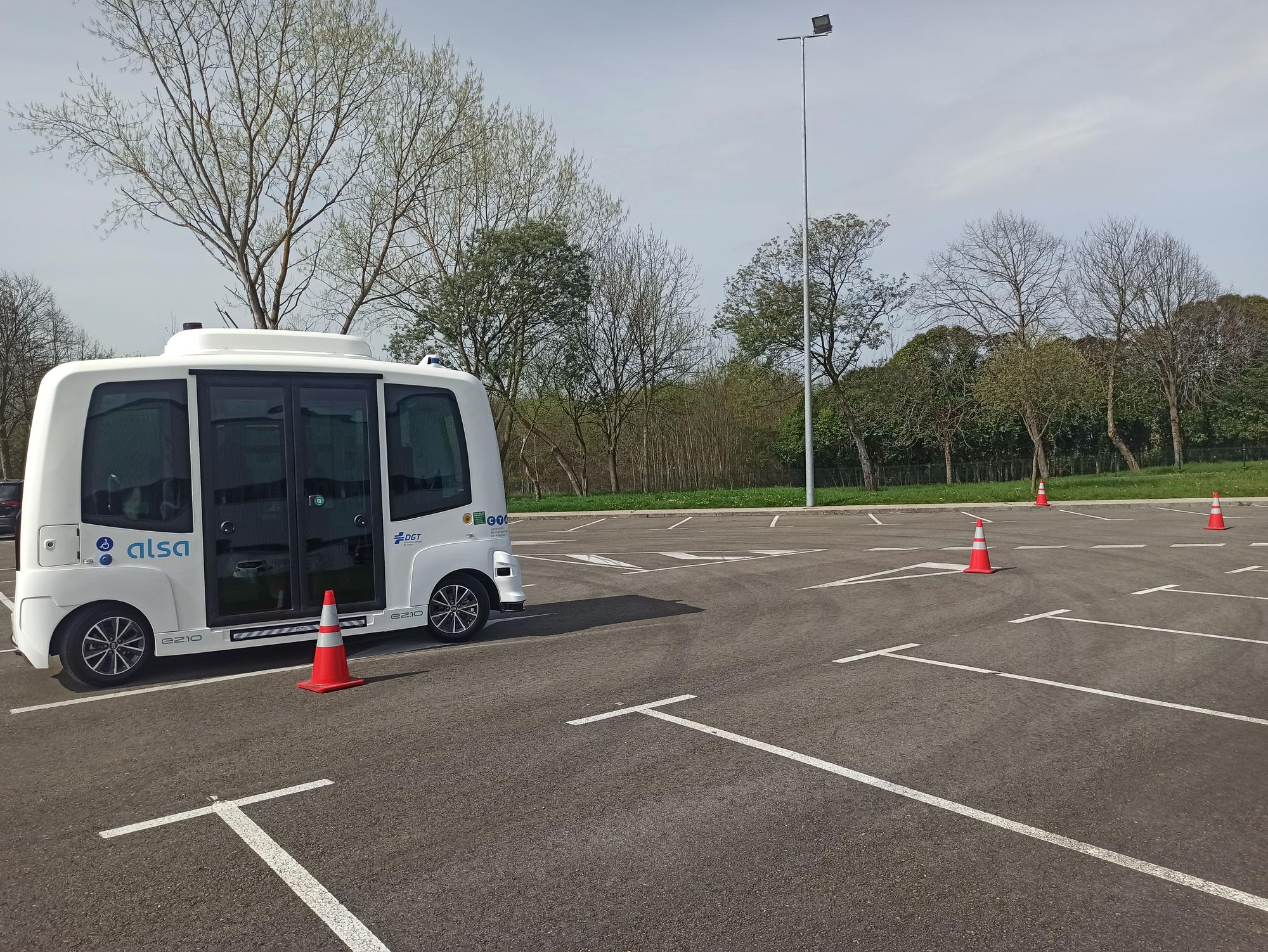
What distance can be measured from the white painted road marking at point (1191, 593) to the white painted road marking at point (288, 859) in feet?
33.5

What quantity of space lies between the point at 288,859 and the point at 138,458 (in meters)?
4.84

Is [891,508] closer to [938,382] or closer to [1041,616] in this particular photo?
[1041,616]

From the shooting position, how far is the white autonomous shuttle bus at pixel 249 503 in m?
7.73

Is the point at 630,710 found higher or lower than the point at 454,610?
lower

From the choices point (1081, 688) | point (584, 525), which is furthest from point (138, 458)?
point (584, 525)

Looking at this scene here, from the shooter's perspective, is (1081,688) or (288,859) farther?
(1081,688)

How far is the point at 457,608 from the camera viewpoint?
376 inches

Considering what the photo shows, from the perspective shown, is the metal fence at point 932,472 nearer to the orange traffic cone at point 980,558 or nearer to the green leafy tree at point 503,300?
the green leafy tree at point 503,300

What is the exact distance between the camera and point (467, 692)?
745 centimetres

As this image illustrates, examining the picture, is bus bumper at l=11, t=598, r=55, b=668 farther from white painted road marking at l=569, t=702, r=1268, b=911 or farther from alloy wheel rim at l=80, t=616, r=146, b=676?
white painted road marking at l=569, t=702, r=1268, b=911

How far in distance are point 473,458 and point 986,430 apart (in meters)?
49.7

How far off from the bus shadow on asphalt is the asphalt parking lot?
0.07 metres

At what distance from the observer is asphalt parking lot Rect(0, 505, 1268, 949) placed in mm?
3734

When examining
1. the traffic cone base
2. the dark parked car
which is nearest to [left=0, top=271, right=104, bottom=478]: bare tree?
the dark parked car
